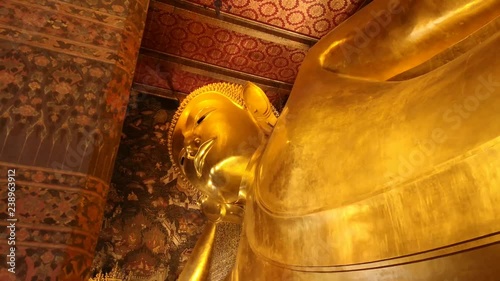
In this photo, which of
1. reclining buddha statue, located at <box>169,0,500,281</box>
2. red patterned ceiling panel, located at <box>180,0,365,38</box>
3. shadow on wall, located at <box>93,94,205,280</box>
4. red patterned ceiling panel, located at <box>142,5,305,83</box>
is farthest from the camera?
shadow on wall, located at <box>93,94,205,280</box>

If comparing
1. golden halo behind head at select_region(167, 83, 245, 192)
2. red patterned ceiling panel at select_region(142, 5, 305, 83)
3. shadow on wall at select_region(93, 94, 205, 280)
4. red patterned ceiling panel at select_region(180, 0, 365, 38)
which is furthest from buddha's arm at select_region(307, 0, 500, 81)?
shadow on wall at select_region(93, 94, 205, 280)

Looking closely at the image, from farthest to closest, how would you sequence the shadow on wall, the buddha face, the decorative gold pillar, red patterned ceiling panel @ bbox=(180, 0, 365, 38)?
the shadow on wall < red patterned ceiling panel @ bbox=(180, 0, 365, 38) < the buddha face < the decorative gold pillar

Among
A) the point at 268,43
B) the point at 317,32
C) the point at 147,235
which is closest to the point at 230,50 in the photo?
the point at 268,43

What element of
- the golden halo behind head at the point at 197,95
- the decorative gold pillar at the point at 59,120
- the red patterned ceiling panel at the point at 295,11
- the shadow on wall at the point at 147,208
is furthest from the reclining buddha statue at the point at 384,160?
the shadow on wall at the point at 147,208

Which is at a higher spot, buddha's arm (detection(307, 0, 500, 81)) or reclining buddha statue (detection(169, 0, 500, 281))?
buddha's arm (detection(307, 0, 500, 81))

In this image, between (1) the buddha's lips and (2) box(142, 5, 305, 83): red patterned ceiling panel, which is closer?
(1) the buddha's lips

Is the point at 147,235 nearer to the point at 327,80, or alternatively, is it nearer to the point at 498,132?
the point at 327,80

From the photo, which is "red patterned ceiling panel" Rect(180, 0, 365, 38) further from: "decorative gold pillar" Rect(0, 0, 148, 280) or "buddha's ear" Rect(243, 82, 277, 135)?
"decorative gold pillar" Rect(0, 0, 148, 280)

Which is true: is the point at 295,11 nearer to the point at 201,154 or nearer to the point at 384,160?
the point at 201,154

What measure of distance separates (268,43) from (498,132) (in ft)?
8.95

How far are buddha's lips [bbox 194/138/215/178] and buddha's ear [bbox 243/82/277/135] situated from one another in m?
0.24

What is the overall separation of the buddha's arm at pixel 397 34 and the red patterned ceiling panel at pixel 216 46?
1.88m

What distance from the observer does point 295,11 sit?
317 centimetres

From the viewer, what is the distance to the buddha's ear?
199 cm
